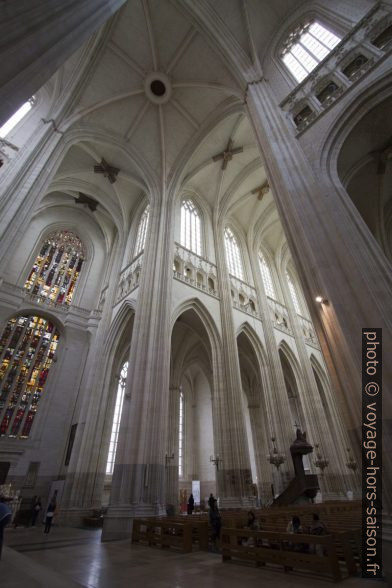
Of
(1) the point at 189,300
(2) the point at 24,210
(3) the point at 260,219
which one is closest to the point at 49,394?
(1) the point at 189,300

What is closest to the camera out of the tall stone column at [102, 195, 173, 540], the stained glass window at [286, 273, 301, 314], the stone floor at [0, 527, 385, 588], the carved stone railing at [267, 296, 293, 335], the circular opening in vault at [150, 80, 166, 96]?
the stone floor at [0, 527, 385, 588]

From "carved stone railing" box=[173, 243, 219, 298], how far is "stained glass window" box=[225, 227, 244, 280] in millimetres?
2895

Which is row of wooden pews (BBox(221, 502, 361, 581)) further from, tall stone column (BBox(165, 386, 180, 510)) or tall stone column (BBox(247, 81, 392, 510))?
tall stone column (BBox(165, 386, 180, 510))

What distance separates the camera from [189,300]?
1470cm

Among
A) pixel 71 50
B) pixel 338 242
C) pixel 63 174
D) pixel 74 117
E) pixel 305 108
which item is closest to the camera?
pixel 71 50

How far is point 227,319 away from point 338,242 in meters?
9.53

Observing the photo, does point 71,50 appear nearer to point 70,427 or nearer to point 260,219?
point 70,427

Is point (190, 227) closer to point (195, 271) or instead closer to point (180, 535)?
point (195, 271)

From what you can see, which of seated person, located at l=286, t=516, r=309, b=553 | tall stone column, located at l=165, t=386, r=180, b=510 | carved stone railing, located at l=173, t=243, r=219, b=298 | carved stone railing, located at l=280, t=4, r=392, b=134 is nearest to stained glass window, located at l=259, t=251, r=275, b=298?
carved stone railing, located at l=173, t=243, r=219, b=298

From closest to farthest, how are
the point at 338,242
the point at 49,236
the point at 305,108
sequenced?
1. the point at 338,242
2. the point at 305,108
3. the point at 49,236

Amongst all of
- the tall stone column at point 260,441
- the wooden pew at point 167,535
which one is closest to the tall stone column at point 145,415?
the wooden pew at point 167,535

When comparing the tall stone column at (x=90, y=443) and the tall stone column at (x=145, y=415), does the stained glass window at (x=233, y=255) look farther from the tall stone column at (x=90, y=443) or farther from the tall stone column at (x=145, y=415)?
the tall stone column at (x=90, y=443)

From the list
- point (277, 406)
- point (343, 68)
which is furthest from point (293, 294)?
point (343, 68)

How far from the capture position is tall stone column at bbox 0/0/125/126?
3658mm
